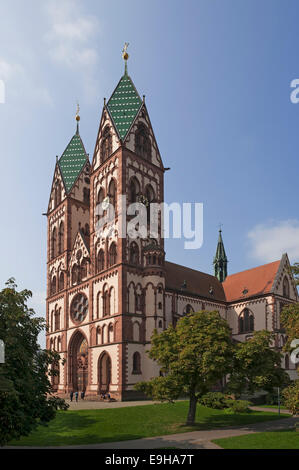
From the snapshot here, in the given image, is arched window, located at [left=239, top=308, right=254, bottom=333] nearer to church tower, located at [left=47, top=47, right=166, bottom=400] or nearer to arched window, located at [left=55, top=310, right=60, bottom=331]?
church tower, located at [left=47, top=47, right=166, bottom=400]

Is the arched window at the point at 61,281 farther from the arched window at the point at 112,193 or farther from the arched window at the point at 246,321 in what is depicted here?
the arched window at the point at 246,321

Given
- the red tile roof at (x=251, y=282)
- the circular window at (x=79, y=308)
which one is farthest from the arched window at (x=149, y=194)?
the red tile roof at (x=251, y=282)

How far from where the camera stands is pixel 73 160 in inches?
2589

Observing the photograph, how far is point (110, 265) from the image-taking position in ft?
159

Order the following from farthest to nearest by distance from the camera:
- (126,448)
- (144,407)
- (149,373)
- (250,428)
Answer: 1. (149,373)
2. (144,407)
3. (250,428)
4. (126,448)

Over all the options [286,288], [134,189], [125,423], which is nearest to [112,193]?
[134,189]

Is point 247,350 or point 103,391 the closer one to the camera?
point 247,350

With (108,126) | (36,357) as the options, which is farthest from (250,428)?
(108,126)

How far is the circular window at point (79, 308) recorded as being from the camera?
5291 cm

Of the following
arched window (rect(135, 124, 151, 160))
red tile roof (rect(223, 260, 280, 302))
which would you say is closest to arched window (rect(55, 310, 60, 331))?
arched window (rect(135, 124, 151, 160))

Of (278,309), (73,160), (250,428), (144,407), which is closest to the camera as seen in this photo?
(250,428)

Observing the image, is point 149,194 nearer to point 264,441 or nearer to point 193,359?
point 193,359
